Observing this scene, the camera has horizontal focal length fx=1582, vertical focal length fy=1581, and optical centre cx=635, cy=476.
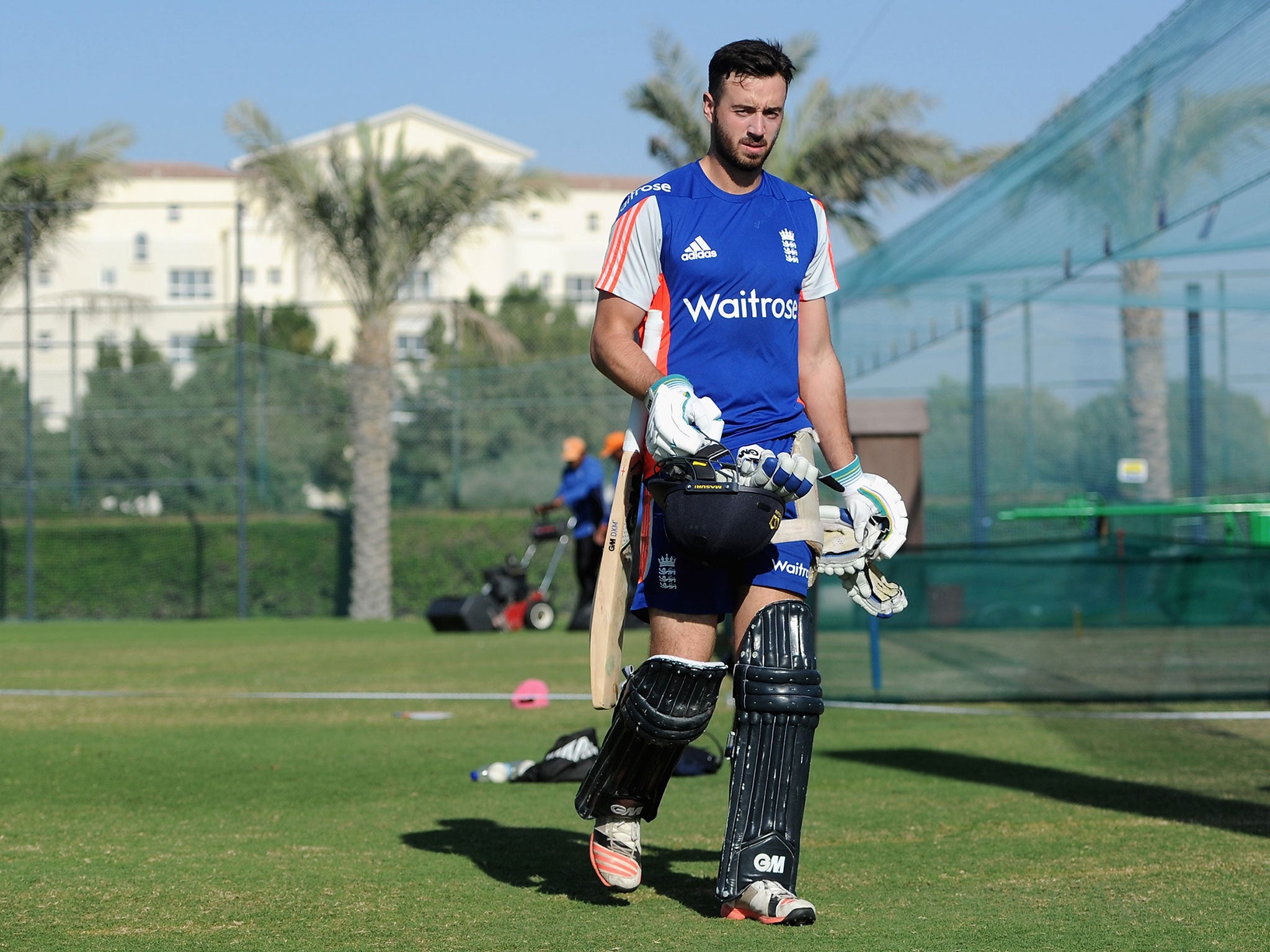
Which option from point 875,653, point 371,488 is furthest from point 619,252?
point 371,488

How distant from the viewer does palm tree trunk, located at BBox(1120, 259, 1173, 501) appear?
18.2 m

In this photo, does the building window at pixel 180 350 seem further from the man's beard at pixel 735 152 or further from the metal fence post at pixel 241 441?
the man's beard at pixel 735 152

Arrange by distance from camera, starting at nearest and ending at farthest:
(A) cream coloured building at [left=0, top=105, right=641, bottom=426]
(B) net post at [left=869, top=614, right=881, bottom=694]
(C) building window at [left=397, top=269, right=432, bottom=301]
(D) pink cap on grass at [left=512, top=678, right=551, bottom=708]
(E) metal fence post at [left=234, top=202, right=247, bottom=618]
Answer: (D) pink cap on grass at [left=512, top=678, right=551, bottom=708] < (B) net post at [left=869, top=614, right=881, bottom=694] < (E) metal fence post at [left=234, top=202, right=247, bottom=618] < (C) building window at [left=397, top=269, right=432, bottom=301] < (A) cream coloured building at [left=0, top=105, right=641, bottom=426]

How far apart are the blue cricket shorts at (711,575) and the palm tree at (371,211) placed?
2069 centimetres

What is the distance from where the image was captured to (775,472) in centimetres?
375

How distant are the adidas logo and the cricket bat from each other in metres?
0.17

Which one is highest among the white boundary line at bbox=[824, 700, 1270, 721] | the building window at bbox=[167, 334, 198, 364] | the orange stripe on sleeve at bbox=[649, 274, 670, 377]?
the building window at bbox=[167, 334, 198, 364]

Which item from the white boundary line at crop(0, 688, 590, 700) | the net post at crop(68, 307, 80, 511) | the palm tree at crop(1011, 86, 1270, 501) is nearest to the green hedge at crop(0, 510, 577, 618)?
the net post at crop(68, 307, 80, 511)

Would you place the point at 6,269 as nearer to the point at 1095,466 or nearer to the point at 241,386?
the point at 241,386

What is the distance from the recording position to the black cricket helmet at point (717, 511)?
3734mm

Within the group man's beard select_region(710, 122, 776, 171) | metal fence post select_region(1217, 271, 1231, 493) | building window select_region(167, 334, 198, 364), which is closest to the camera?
man's beard select_region(710, 122, 776, 171)

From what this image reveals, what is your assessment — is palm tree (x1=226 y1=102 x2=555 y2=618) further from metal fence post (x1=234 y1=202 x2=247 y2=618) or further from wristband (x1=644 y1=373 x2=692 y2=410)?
wristband (x1=644 y1=373 x2=692 y2=410)

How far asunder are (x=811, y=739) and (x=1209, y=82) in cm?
612

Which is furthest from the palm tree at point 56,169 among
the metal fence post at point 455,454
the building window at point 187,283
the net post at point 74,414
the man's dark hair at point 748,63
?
the building window at point 187,283
